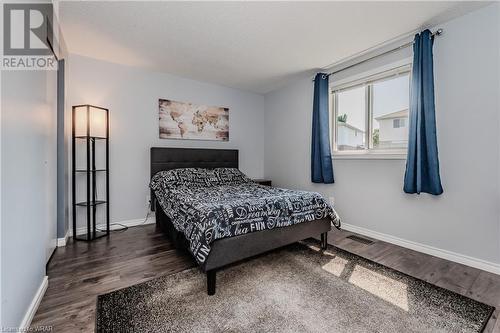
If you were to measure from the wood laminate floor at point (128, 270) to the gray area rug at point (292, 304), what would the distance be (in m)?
0.12

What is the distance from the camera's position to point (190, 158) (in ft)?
12.5

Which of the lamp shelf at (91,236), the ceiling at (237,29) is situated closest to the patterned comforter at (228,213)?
the lamp shelf at (91,236)

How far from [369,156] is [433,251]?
1234mm

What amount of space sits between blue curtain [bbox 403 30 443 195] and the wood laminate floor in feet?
2.39

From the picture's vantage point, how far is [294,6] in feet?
6.77

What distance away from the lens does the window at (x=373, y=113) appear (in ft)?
9.16

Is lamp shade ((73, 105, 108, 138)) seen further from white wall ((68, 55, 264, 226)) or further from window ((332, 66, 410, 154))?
window ((332, 66, 410, 154))

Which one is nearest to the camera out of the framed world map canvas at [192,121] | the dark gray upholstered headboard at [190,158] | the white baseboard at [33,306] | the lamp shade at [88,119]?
the white baseboard at [33,306]

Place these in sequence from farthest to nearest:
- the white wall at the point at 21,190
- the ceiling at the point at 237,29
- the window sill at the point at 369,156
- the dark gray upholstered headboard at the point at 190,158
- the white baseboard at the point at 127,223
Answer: the dark gray upholstered headboard at the point at 190,158
the white baseboard at the point at 127,223
the window sill at the point at 369,156
the ceiling at the point at 237,29
the white wall at the point at 21,190

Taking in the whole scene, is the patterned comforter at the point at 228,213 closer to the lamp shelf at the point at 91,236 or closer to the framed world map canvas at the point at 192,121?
the lamp shelf at the point at 91,236

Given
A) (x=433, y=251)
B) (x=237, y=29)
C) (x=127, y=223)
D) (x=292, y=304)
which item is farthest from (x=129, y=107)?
(x=433, y=251)

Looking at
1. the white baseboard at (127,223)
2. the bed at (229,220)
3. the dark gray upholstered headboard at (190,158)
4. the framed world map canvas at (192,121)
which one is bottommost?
the white baseboard at (127,223)

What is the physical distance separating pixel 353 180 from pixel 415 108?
1.17m

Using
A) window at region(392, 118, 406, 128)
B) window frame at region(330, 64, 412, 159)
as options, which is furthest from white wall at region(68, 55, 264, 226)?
window at region(392, 118, 406, 128)
